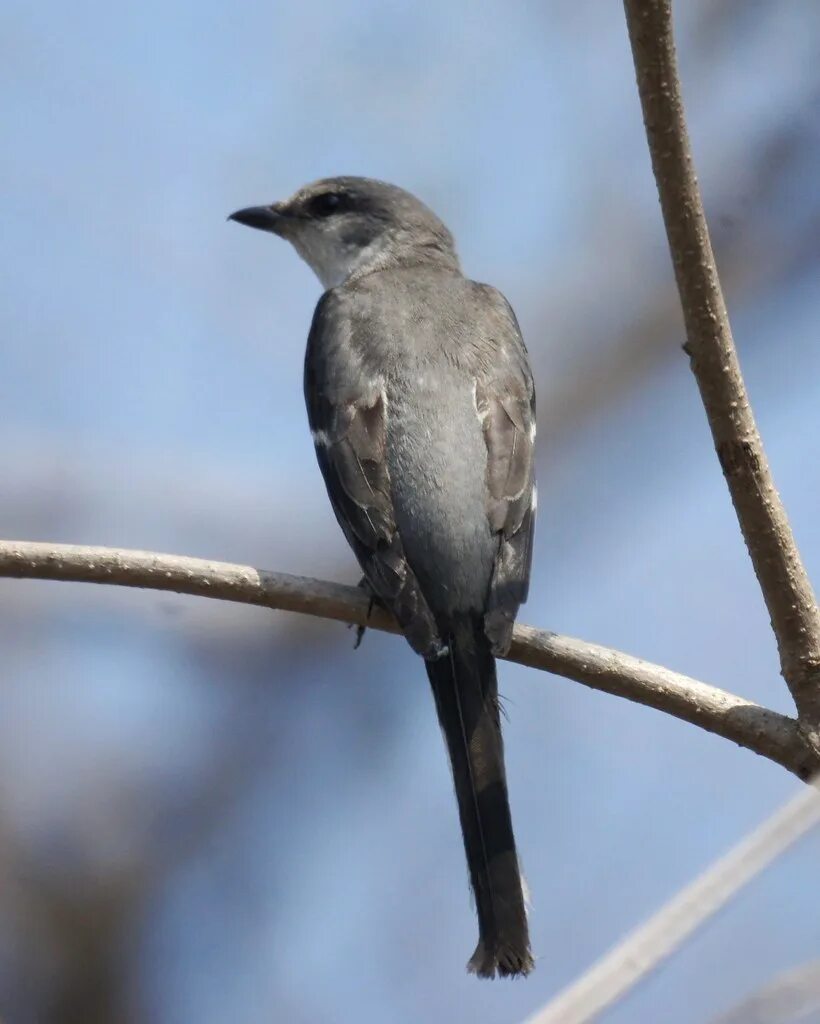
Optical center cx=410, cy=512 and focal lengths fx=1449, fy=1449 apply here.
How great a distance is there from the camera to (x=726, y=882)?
67.4 inches

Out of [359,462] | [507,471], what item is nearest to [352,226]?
[359,462]

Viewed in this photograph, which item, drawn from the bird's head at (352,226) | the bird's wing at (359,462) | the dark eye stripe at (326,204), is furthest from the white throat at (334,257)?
the bird's wing at (359,462)

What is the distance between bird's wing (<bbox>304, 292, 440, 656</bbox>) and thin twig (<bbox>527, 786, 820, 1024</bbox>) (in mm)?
2396

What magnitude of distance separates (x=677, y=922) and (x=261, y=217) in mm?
5827

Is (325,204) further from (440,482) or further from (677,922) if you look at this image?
(677,922)

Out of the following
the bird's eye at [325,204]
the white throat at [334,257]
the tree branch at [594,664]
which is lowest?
the tree branch at [594,664]

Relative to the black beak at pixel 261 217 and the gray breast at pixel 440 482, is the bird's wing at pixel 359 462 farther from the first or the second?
the black beak at pixel 261 217

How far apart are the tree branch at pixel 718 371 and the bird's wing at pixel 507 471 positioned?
2.47 feet

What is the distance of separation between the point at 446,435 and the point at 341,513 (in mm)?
423

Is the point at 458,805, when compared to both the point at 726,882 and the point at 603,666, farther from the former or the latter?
the point at 726,882

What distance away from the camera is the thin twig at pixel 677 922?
1.59 meters

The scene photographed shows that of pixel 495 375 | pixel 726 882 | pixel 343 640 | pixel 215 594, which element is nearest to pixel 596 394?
pixel 343 640

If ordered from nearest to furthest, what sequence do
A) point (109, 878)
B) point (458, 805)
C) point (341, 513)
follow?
point (458, 805) → point (341, 513) → point (109, 878)

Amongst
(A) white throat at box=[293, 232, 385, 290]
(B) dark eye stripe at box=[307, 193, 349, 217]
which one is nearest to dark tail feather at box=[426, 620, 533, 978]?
(A) white throat at box=[293, 232, 385, 290]
